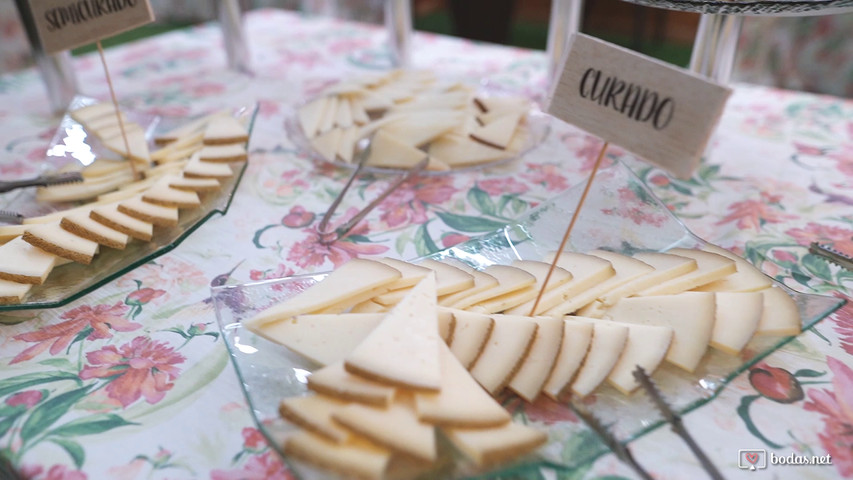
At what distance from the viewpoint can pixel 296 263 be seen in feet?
2.86

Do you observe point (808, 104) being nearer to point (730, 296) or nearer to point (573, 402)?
point (730, 296)

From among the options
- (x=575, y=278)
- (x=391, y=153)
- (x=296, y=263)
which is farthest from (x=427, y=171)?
(x=575, y=278)

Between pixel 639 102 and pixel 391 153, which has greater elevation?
pixel 639 102

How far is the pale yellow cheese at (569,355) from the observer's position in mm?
592

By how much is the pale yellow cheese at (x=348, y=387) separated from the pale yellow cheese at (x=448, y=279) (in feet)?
0.56

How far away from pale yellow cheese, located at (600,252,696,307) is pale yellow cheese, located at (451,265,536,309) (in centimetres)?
10

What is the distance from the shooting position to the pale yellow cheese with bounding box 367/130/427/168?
3.58ft

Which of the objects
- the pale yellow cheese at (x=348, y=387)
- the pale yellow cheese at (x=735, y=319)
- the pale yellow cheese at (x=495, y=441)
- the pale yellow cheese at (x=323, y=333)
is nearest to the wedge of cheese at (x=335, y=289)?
the pale yellow cheese at (x=323, y=333)

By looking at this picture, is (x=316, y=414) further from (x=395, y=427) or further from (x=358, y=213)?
(x=358, y=213)

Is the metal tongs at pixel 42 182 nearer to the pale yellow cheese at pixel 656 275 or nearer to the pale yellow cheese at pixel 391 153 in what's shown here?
the pale yellow cheese at pixel 391 153

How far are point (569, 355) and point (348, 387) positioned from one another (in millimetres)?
236

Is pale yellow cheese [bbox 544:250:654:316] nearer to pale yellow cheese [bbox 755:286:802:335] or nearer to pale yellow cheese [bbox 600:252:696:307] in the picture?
pale yellow cheese [bbox 600:252:696:307]

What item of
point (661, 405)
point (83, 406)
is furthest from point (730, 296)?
point (83, 406)

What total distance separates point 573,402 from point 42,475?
1.72ft
